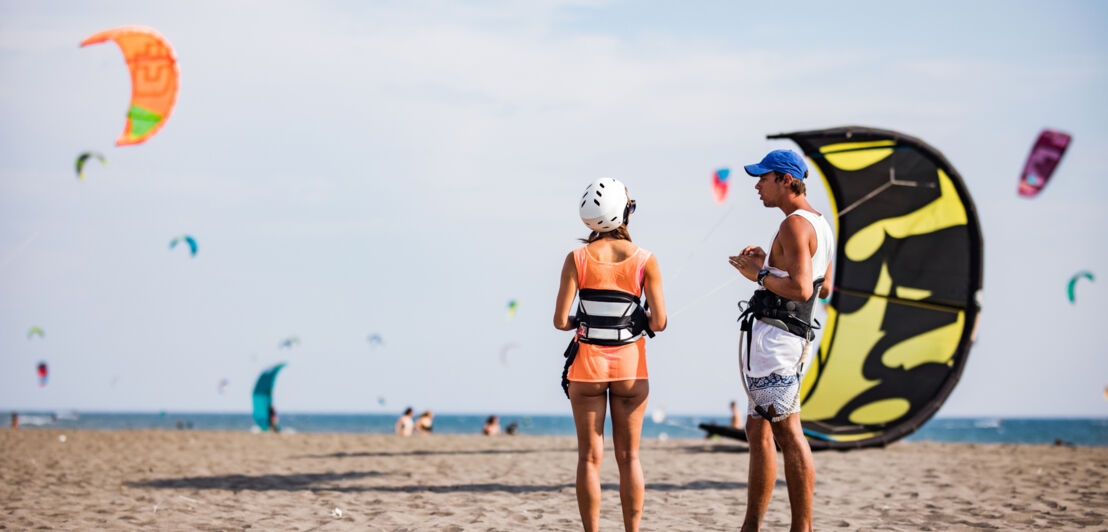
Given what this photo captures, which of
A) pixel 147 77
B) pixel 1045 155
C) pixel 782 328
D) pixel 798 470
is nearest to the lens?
pixel 798 470

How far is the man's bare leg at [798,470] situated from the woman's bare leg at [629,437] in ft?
2.11

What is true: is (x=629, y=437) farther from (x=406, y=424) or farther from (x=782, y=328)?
(x=406, y=424)

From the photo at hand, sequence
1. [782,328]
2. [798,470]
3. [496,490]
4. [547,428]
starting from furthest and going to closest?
[547,428]
[496,490]
[782,328]
[798,470]

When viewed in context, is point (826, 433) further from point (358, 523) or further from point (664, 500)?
point (358, 523)

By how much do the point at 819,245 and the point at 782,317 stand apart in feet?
1.25

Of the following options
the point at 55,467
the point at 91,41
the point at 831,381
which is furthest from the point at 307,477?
the point at 831,381

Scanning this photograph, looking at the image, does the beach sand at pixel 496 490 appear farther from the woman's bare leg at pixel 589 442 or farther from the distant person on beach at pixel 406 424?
the distant person on beach at pixel 406 424

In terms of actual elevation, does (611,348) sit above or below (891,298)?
below

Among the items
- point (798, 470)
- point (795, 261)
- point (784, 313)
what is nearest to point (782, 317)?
point (784, 313)

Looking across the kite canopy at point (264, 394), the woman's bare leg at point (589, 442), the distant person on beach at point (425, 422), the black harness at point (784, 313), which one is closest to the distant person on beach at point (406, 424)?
the distant person on beach at point (425, 422)

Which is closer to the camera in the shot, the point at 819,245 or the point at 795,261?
the point at 795,261

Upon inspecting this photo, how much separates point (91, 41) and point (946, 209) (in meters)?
9.07

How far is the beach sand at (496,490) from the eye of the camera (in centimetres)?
591

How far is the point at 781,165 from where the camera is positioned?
4.23 meters
